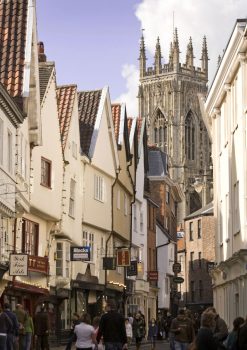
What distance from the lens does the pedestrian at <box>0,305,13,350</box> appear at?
22969 millimetres

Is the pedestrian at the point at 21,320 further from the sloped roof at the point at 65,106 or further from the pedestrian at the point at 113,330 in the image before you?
the sloped roof at the point at 65,106

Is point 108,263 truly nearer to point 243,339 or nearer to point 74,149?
point 74,149

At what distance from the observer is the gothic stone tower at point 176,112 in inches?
7333

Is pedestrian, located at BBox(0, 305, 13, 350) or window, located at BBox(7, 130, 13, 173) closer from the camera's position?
pedestrian, located at BBox(0, 305, 13, 350)

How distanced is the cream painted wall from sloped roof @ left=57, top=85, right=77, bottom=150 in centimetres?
169

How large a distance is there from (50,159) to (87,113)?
1044 cm

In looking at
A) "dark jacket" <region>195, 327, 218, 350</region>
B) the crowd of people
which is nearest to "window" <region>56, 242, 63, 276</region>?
the crowd of people

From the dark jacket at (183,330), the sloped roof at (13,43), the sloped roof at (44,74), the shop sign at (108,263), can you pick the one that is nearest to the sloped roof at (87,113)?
the shop sign at (108,263)

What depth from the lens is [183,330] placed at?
24.8 m

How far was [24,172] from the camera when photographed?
3519 cm

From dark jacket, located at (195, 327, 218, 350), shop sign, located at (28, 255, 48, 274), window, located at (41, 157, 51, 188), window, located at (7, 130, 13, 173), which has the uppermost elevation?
window, located at (41, 157, 51, 188)

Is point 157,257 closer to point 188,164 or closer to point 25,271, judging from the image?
point 25,271

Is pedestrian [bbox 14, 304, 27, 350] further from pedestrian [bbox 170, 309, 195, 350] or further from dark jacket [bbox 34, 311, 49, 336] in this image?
pedestrian [bbox 170, 309, 195, 350]

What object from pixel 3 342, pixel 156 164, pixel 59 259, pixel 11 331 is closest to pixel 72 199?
pixel 59 259
